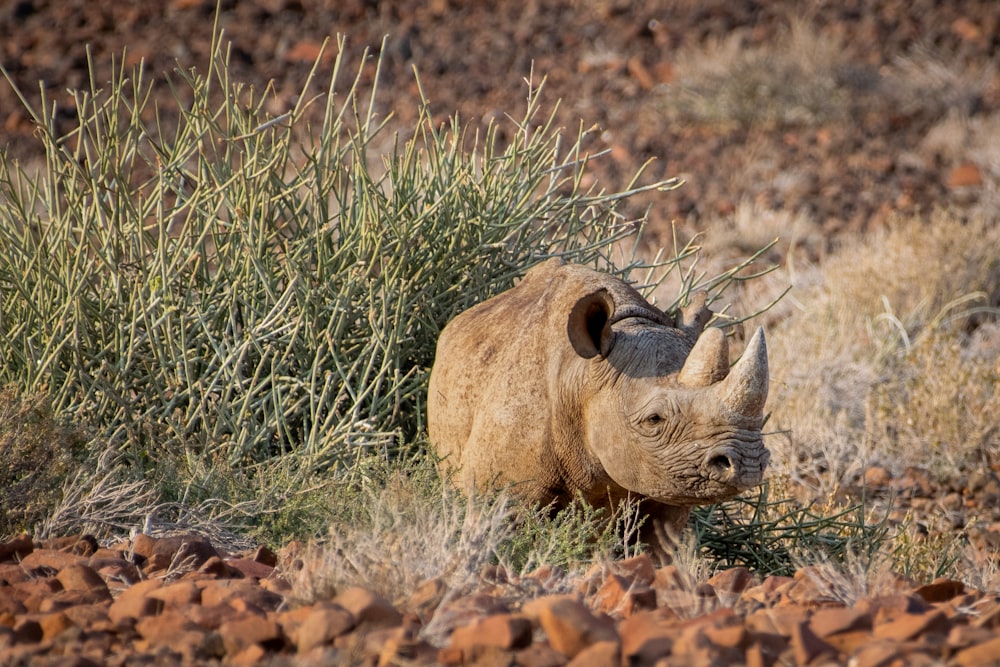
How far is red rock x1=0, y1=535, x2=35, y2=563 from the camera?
358 centimetres

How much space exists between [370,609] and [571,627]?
462 millimetres

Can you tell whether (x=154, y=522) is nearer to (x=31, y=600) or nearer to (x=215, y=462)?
(x=215, y=462)

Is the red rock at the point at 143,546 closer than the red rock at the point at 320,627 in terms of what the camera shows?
No

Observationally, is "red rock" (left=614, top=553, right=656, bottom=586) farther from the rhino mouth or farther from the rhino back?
the rhino back

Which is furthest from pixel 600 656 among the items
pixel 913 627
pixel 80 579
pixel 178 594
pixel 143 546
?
pixel 143 546

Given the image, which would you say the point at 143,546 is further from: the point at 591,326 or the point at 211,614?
the point at 591,326

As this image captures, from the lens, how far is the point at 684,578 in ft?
11.0

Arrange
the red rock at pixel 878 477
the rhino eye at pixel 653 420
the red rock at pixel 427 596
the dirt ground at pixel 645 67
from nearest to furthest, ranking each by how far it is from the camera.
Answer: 1. the red rock at pixel 427 596
2. the rhino eye at pixel 653 420
3. the red rock at pixel 878 477
4. the dirt ground at pixel 645 67

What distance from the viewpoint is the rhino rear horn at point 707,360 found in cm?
371

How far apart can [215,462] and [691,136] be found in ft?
34.8

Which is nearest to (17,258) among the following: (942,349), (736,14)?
(942,349)

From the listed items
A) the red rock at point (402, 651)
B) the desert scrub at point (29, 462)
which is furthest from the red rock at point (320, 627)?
the desert scrub at point (29, 462)

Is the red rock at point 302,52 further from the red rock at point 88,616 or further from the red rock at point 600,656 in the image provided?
the red rock at point 600,656

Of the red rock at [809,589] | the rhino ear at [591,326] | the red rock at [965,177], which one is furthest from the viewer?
the red rock at [965,177]
